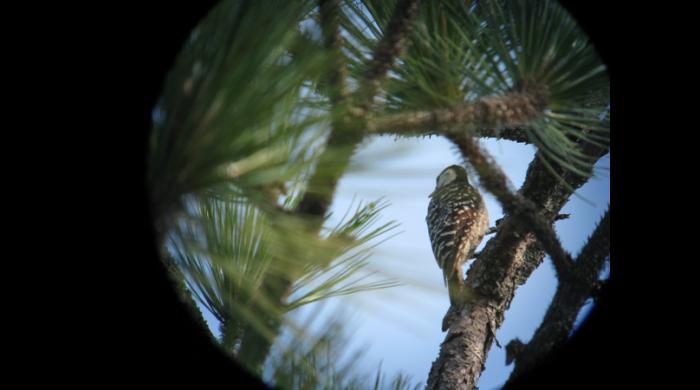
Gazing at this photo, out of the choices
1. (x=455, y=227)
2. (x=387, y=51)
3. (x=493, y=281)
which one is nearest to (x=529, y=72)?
(x=387, y=51)

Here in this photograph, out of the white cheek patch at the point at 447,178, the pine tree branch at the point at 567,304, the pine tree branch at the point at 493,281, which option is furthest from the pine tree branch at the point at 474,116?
the white cheek patch at the point at 447,178

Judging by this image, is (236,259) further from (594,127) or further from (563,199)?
(563,199)

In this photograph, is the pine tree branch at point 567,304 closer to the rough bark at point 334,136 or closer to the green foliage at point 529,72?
the green foliage at point 529,72

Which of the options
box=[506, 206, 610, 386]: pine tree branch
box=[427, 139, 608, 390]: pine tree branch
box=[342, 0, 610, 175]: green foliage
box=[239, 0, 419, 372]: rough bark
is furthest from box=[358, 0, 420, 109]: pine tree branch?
box=[427, 139, 608, 390]: pine tree branch

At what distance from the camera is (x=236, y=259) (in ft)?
3.38

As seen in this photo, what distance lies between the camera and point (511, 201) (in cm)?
108

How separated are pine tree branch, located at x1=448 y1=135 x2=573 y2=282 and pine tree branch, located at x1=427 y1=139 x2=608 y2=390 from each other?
12.1 inches

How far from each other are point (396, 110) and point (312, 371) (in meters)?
0.55

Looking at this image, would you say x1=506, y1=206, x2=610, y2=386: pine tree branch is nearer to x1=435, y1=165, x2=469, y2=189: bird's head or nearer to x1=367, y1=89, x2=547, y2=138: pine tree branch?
x1=367, y1=89, x2=547, y2=138: pine tree branch

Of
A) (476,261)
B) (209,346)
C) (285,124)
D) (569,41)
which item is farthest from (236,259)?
(476,261)

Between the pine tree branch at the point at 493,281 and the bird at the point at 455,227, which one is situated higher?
the bird at the point at 455,227

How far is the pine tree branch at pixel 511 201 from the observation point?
3.20ft

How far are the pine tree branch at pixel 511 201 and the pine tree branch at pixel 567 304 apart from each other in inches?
1.4

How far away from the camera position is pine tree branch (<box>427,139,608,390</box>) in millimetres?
1602
